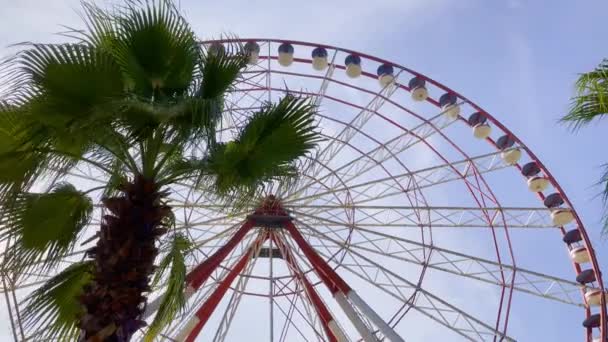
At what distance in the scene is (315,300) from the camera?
55.7 ft

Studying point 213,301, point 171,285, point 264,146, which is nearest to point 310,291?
point 213,301

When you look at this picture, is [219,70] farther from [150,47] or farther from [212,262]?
[212,262]

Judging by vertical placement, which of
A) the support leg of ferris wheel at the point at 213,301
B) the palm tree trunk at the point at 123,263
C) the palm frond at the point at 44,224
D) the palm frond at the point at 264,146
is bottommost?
the palm tree trunk at the point at 123,263

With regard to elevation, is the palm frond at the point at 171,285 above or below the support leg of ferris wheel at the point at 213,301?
below

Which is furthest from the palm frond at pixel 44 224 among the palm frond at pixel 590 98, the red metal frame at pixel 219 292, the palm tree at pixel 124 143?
the red metal frame at pixel 219 292

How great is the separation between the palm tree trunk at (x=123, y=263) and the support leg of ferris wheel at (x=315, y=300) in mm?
9930

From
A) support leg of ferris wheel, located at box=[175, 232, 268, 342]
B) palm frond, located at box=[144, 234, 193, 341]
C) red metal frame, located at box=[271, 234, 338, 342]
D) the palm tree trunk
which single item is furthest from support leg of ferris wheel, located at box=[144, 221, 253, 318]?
the palm tree trunk

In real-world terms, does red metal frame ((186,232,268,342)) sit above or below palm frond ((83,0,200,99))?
above

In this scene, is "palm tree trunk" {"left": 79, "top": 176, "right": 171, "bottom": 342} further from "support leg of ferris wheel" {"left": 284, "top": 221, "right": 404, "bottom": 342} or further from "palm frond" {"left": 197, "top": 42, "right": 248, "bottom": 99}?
"support leg of ferris wheel" {"left": 284, "top": 221, "right": 404, "bottom": 342}

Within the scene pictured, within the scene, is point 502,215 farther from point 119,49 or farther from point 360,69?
point 119,49

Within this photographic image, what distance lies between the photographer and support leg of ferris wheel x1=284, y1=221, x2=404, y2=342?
14102 millimetres

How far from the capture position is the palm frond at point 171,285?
763 centimetres

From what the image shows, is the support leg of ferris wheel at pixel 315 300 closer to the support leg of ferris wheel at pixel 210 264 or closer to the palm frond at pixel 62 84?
the support leg of ferris wheel at pixel 210 264

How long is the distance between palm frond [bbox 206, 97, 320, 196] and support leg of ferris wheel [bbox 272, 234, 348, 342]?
911cm
